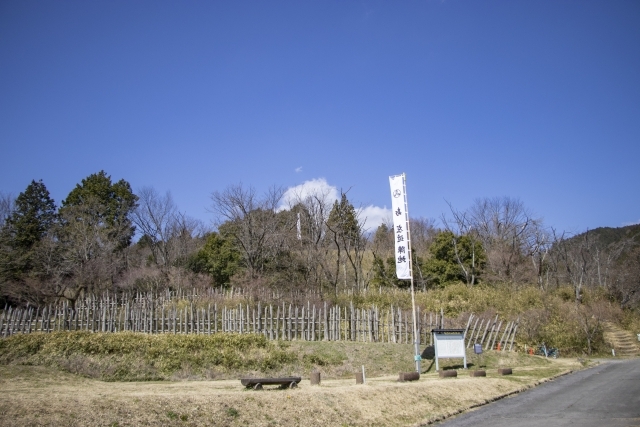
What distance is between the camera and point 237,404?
368 inches

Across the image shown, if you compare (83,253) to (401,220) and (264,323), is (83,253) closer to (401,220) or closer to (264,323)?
(264,323)

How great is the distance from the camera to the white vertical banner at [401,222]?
16.9 metres

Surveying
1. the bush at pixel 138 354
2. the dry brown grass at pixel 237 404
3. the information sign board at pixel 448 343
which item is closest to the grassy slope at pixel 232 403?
the dry brown grass at pixel 237 404

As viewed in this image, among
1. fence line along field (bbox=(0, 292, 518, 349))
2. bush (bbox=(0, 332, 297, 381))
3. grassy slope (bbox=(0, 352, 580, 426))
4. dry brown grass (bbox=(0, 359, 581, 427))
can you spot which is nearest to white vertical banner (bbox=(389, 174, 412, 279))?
fence line along field (bbox=(0, 292, 518, 349))

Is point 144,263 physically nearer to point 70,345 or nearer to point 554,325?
point 70,345

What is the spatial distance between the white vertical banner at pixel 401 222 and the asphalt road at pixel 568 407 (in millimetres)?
5414

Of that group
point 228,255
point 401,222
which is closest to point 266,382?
point 401,222

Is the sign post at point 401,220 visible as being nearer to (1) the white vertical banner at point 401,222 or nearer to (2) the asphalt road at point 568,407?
(1) the white vertical banner at point 401,222

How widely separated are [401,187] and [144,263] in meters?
30.7

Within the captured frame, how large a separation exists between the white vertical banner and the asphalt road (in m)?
5.41

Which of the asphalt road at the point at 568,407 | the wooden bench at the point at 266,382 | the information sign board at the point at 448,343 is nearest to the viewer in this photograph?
the asphalt road at the point at 568,407

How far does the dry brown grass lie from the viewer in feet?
25.9

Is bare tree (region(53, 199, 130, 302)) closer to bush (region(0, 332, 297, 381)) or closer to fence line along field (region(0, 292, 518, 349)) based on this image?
fence line along field (region(0, 292, 518, 349))

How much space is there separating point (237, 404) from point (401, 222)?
948 centimetres
